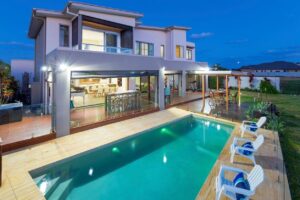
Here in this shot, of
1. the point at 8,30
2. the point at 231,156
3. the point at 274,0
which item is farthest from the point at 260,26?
the point at 8,30

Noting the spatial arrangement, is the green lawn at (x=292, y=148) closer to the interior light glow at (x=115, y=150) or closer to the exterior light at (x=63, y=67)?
the interior light glow at (x=115, y=150)

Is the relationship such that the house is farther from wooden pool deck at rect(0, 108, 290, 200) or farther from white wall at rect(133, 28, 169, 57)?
wooden pool deck at rect(0, 108, 290, 200)

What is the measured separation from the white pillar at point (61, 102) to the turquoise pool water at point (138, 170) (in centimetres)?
256

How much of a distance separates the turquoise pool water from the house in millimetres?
3047

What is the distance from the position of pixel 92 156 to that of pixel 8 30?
13893 centimetres

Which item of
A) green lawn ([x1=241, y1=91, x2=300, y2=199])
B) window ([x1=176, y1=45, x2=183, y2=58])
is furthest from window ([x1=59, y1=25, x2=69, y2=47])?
green lawn ([x1=241, y1=91, x2=300, y2=199])

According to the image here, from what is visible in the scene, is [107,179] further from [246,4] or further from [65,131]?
[246,4]

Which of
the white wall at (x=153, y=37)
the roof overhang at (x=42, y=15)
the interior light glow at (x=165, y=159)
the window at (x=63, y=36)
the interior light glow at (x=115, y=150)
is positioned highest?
the white wall at (x=153, y=37)

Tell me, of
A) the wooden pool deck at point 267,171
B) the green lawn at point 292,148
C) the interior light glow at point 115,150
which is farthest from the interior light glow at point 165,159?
the green lawn at point 292,148

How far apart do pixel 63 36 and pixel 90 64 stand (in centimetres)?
506

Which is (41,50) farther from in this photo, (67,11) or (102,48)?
(102,48)

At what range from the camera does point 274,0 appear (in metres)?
94.4

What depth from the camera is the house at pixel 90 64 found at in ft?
36.6

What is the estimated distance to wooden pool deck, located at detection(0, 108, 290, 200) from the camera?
19.7 feet
